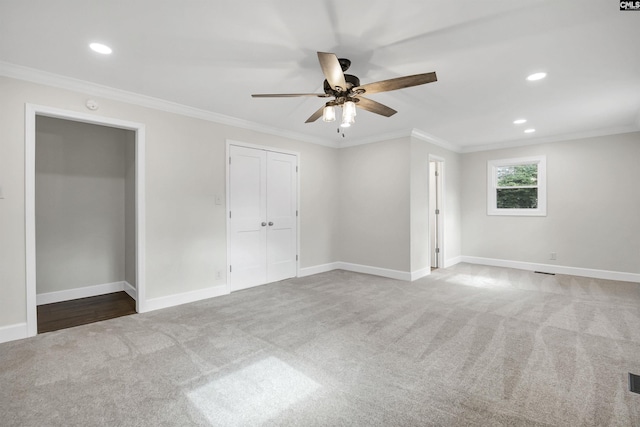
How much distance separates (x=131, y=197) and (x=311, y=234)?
2.90 meters

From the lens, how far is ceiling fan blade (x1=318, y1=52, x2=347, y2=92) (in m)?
1.98

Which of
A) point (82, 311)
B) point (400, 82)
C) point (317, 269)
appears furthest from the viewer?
point (317, 269)

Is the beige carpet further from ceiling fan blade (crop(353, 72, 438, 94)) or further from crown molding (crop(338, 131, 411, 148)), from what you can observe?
crown molding (crop(338, 131, 411, 148))

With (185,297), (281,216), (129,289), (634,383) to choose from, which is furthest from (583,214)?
(129,289)

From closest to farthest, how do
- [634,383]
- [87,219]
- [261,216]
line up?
[634,383] → [87,219] → [261,216]

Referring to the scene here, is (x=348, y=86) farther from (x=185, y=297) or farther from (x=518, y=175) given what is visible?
(x=518, y=175)

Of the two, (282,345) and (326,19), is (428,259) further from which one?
(326,19)

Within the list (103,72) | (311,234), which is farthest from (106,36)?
(311,234)

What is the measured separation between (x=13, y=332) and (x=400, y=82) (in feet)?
13.4

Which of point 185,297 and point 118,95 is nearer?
point 118,95

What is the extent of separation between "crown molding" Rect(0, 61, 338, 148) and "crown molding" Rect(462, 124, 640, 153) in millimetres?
4292

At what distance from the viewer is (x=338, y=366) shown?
93.0 inches

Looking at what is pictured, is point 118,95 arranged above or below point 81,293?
above

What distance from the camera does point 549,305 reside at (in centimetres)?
379
